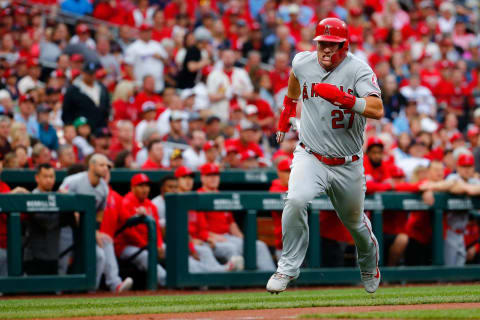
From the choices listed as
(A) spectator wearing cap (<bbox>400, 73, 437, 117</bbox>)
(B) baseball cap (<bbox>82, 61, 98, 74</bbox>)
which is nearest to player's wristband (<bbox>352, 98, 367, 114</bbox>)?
(B) baseball cap (<bbox>82, 61, 98, 74</bbox>)

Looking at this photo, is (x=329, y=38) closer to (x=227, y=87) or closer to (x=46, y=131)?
(x=46, y=131)


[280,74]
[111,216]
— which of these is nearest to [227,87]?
[280,74]

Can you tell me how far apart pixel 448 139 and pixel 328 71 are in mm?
9184

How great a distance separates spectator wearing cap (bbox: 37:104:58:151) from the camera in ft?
41.5

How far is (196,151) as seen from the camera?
13.2 m

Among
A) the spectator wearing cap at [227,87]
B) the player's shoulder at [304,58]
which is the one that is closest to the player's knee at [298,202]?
the player's shoulder at [304,58]

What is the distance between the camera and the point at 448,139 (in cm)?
1600

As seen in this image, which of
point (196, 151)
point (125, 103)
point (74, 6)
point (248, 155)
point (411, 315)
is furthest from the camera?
point (74, 6)

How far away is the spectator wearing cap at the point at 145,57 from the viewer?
52.0 ft

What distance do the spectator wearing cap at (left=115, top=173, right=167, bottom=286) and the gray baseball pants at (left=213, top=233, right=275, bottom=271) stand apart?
2.15 feet

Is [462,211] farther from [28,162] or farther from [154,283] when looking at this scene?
[28,162]

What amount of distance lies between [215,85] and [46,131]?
3.82m

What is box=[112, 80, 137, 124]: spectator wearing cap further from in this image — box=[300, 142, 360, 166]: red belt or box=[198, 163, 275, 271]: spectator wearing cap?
box=[300, 142, 360, 166]: red belt

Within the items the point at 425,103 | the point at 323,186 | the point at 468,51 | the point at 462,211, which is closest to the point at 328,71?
the point at 323,186
